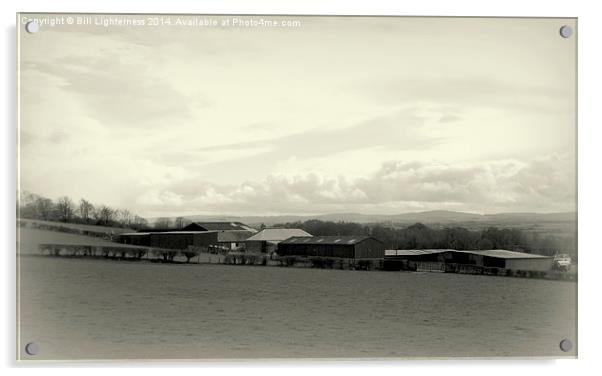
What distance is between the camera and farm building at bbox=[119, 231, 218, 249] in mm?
4094

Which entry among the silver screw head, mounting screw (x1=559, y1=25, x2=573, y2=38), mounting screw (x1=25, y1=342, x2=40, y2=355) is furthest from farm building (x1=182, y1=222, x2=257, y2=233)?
mounting screw (x1=559, y1=25, x2=573, y2=38)

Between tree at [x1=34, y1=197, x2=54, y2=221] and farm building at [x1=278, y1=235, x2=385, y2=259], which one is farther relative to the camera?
farm building at [x1=278, y1=235, x2=385, y2=259]

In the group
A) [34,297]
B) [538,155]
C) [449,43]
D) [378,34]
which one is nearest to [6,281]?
[34,297]

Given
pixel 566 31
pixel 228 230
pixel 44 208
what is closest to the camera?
pixel 44 208

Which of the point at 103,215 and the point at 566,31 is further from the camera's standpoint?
the point at 566,31

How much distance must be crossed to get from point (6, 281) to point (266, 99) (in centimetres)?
206

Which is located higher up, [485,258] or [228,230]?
[228,230]

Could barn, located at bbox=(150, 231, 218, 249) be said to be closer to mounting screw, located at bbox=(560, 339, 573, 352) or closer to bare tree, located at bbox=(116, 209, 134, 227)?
bare tree, located at bbox=(116, 209, 134, 227)

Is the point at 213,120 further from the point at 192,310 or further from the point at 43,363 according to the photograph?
the point at 43,363

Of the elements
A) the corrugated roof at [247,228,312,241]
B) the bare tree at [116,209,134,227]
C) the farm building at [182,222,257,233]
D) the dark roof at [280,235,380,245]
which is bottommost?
the dark roof at [280,235,380,245]

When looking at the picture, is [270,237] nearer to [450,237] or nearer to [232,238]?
[232,238]

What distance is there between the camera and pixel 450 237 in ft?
13.7

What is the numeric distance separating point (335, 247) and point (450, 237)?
77 cm

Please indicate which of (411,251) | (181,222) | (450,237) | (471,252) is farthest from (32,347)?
(471,252)
